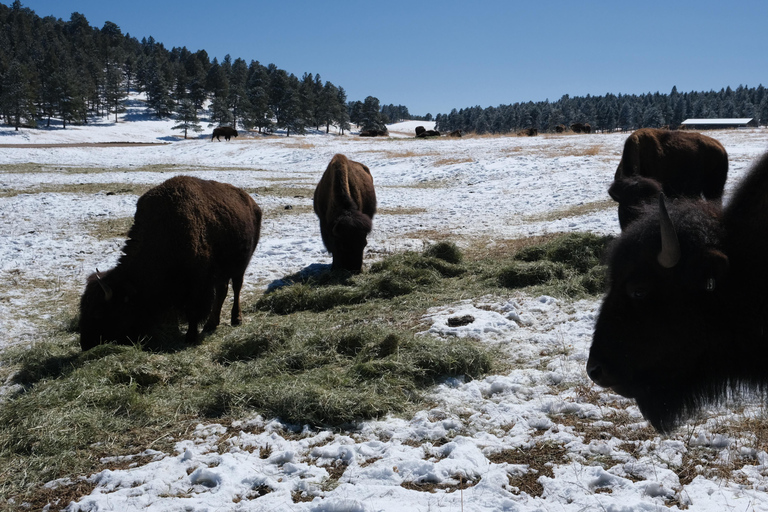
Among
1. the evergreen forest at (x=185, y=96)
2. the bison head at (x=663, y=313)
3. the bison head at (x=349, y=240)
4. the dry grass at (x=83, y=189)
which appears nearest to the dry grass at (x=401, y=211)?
the bison head at (x=349, y=240)

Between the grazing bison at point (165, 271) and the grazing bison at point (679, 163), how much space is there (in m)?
7.43

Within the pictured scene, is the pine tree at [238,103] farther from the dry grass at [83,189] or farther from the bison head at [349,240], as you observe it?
the bison head at [349,240]

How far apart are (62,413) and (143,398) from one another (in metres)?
0.63

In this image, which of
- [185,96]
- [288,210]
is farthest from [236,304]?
[185,96]

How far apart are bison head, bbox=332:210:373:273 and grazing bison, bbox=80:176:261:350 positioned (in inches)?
99.6

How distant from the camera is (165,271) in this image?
20.9 ft

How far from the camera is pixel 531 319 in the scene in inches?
253

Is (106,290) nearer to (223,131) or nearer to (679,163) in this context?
(679,163)

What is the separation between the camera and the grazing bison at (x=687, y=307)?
2520 millimetres

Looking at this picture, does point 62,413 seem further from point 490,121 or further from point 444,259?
point 490,121

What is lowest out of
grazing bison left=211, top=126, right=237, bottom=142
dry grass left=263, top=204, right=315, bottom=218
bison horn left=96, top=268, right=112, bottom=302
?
bison horn left=96, top=268, right=112, bottom=302

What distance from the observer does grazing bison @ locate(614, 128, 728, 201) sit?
376 inches

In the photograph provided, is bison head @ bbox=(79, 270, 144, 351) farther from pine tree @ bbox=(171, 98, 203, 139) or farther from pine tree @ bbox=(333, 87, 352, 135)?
pine tree @ bbox=(333, 87, 352, 135)

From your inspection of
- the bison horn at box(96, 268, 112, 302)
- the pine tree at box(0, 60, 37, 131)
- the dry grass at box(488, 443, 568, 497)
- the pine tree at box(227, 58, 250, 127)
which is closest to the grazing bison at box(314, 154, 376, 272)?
the bison horn at box(96, 268, 112, 302)
